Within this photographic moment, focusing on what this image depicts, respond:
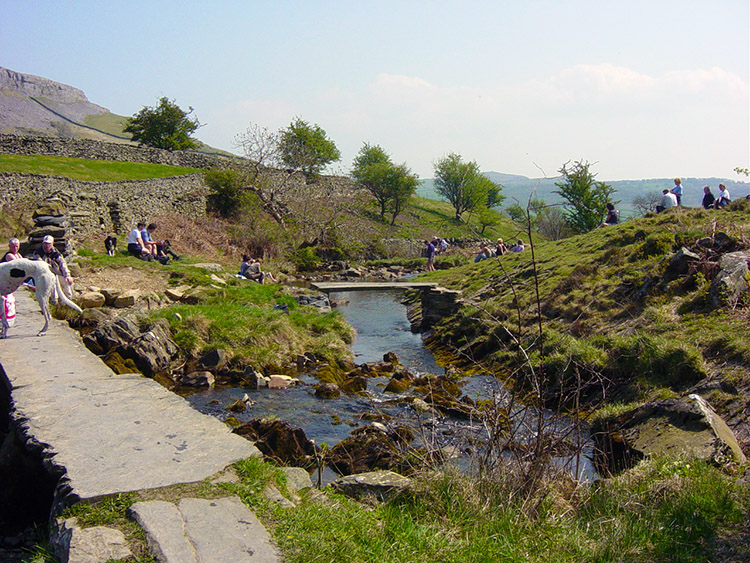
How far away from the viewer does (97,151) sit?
43.2 metres

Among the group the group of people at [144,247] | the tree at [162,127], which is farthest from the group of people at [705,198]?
the tree at [162,127]

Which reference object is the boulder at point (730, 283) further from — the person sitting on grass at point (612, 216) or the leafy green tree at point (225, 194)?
the leafy green tree at point (225, 194)

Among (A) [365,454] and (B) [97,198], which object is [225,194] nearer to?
(B) [97,198]

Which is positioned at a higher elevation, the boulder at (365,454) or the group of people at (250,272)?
the group of people at (250,272)

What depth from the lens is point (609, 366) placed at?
38.2ft

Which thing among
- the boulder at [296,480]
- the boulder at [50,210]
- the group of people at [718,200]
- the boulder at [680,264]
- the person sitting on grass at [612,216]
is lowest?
the boulder at [296,480]

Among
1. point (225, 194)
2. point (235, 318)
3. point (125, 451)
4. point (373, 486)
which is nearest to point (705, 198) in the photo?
point (235, 318)

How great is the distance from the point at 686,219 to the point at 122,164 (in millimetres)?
36600

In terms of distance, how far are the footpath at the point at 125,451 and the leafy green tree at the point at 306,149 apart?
34.2 metres

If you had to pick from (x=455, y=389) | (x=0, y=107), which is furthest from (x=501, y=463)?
(x=0, y=107)

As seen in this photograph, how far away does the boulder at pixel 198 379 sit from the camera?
39.9 ft

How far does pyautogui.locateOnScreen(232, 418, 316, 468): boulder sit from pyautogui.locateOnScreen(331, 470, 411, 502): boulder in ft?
6.39

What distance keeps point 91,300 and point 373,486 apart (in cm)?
1098

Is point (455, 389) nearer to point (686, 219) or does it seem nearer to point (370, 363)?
point (370, 363)
